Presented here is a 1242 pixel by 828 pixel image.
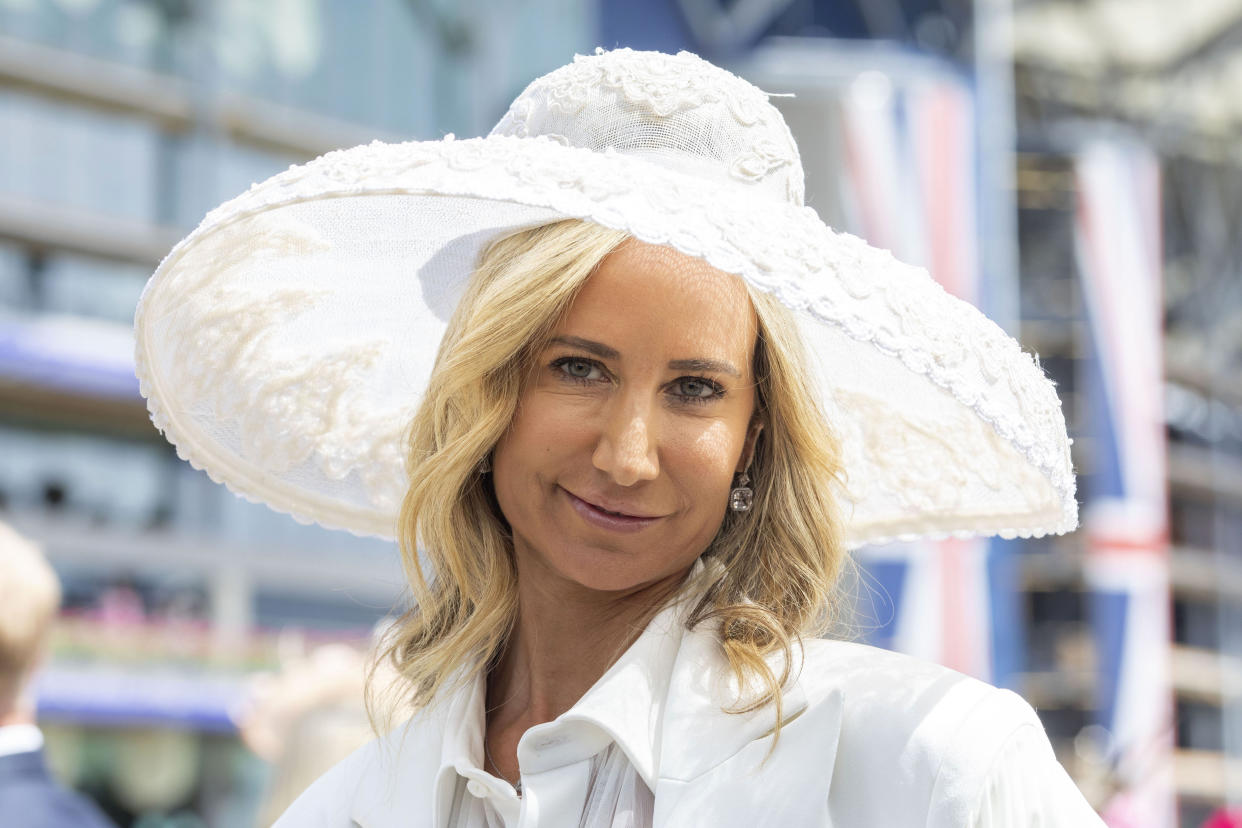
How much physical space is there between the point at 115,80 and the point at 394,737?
1265 centimetres

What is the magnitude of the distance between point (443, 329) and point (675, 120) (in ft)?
1.68

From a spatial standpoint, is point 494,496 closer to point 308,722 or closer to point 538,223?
point 538,223

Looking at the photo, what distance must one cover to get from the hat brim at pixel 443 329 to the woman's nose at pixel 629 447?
Answer: 0.20 m

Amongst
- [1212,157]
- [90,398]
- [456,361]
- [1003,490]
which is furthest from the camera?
[1212,157]

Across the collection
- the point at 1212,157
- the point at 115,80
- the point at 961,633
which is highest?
the point at 1212,157

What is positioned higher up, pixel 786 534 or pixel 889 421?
pixel 889 421

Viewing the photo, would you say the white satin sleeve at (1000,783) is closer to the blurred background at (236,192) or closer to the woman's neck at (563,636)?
the woman's neck at (563,636)

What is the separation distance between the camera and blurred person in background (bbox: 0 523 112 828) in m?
2.70

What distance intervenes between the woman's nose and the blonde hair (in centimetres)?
173

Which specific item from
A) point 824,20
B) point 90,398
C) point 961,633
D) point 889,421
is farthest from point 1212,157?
point 889,421

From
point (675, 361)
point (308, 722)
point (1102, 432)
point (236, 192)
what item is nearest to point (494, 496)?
point (675, 361)

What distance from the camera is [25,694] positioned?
2896mm

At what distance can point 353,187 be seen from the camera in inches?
58.6

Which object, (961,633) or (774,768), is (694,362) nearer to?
(774,768)
